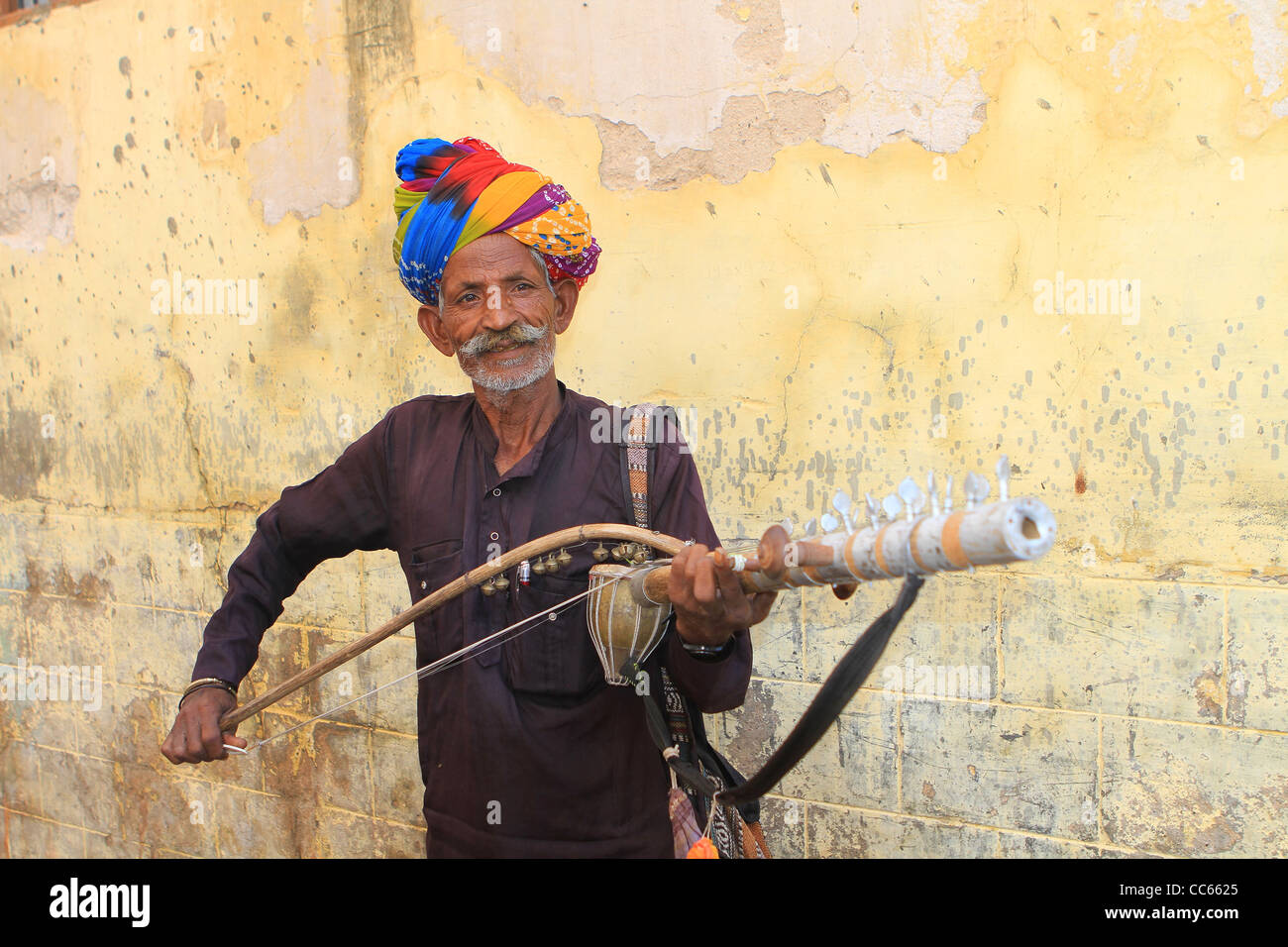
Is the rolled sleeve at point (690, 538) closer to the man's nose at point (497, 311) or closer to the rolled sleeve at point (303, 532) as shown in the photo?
the man's nose at point (497, 311)

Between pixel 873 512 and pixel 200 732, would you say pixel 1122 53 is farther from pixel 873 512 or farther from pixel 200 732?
pixel 200 732

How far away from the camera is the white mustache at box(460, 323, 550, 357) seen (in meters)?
2.28

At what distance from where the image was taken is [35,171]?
472 centimetres

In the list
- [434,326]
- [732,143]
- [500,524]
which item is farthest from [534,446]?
[732,143]

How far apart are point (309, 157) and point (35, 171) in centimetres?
170

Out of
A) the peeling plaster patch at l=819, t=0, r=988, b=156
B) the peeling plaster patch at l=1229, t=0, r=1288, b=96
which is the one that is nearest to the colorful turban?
the peeling plaster patch at l=819, t=0, r=988, b=156

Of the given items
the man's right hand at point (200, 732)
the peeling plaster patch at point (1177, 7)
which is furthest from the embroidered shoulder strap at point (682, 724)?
the peeling plaster patch at point (1177, 7)

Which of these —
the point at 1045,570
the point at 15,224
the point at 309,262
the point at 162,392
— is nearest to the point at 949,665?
the point at 1045,570

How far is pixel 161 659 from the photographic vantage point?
15.1 ft

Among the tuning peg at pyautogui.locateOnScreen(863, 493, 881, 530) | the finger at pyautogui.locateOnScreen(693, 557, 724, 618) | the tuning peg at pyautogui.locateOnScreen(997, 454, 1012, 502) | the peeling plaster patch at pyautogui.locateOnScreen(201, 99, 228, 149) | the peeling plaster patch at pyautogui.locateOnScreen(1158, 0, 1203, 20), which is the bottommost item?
the finger at pyautogui.locateOnScreen(693, 557, 724, 618)

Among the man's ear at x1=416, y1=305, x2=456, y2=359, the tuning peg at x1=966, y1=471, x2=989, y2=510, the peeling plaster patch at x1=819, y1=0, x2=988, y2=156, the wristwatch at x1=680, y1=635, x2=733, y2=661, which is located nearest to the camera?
the tuning peg at x1=966, y1=471, x2=989, y2=510

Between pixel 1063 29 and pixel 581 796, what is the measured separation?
7.84 feet

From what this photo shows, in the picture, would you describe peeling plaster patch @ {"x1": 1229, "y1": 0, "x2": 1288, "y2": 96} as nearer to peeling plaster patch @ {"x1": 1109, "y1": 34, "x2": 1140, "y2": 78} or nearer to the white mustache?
peeling plaster patch @ {"x1": 1109, "y1": 34, "x2": 1140, "y2": 78}

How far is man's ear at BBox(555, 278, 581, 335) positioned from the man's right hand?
122 centimetres
